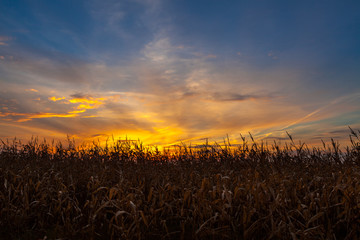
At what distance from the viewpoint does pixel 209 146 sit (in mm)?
10258

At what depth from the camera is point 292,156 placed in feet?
29.7

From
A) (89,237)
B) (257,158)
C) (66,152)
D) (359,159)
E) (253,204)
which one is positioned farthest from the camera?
(66,152)

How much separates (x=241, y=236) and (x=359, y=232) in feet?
5.69

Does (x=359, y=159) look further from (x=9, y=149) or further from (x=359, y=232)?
(x=9, y=149)

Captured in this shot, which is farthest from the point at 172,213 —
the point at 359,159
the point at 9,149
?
the point at 9,149

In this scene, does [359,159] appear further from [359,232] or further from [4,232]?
[4,232]

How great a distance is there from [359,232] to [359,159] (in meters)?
5.07

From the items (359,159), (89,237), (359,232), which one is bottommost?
(359,232)

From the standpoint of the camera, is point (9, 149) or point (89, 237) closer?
point (89, 237)

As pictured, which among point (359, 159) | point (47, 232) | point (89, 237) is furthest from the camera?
point (359, 159)

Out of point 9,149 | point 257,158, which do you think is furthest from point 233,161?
point 9,149

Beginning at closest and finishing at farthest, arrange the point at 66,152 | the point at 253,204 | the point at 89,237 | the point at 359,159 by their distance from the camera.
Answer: the point at 89,237, the point at 253,204, the point at 359,159, the point at 66,152

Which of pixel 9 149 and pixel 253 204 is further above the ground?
pixel 9 149

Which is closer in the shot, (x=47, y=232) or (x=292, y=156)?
(x=47, y=232)
